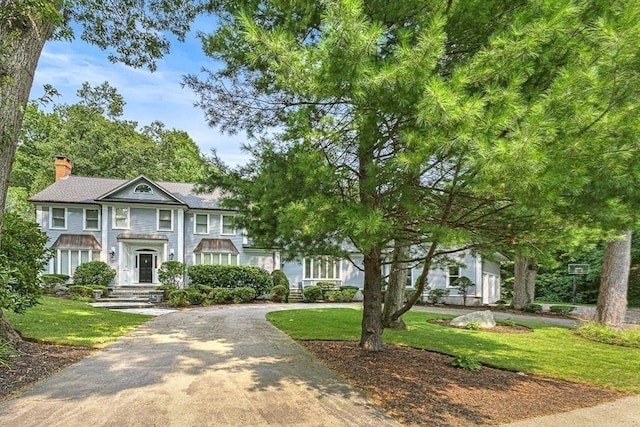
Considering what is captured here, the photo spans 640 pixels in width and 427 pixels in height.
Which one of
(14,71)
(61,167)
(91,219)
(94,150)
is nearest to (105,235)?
(91,219)

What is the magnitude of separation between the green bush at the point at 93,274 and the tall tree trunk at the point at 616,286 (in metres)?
20.8

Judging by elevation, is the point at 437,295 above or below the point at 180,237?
below

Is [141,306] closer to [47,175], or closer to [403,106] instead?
[403,106]

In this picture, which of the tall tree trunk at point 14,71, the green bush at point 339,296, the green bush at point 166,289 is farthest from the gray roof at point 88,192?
the tall tree trunk at point 14,71

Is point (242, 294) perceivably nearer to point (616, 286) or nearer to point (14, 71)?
point (14, 71)

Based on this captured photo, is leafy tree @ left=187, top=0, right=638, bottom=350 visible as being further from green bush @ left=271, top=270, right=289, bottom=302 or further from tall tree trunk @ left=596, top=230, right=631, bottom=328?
green bush @ left=271, top=270, right=289, bottom=302

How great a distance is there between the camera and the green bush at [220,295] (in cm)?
1862

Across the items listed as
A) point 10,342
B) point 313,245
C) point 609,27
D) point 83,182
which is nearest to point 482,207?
point 609,27

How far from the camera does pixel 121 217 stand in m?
21.6

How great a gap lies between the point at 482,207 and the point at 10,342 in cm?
797

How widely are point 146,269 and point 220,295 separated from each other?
20.9 ft

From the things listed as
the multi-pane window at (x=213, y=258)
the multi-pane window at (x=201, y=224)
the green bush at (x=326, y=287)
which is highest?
the multi-pane window at (x=201, y=224)

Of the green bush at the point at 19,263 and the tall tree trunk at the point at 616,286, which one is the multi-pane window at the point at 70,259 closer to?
the green bush at the point at 19,263

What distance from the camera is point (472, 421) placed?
4445 millimetres
